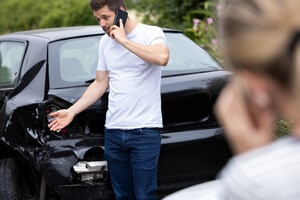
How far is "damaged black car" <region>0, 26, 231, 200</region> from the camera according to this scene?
4.90 meters

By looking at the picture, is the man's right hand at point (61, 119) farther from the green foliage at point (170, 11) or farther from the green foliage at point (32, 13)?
the green foliage at point (32, 13)

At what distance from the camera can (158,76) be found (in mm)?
4680

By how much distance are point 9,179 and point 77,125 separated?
818mm

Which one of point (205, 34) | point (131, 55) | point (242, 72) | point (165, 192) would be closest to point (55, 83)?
point (131, 55)

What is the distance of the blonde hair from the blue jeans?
3160 mm

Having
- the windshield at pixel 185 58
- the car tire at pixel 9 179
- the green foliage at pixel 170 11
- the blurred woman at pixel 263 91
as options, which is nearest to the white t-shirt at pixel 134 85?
the windshield at pixel 185 58

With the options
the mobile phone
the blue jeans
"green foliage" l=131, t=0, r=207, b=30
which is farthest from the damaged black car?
"green foliage" l=131, t=0, r=207, b=30

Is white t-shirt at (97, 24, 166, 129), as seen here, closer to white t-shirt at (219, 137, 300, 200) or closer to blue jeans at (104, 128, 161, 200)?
blue jeans at (104, 128, 161, 200)

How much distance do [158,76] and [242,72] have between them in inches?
125

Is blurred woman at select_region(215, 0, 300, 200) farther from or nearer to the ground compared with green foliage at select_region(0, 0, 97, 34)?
farther from the ground

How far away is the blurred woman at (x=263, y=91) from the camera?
1444mm

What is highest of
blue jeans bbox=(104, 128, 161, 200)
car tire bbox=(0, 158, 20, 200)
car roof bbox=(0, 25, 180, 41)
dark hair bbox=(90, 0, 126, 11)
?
dark hair bbox=(90, 0, 126, 11)

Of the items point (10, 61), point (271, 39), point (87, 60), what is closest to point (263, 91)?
point (271, 39)

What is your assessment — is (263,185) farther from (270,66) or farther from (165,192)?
(165,192)
